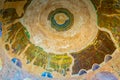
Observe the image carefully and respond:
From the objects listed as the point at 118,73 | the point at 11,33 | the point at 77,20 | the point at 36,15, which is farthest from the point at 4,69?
the point at 118,73

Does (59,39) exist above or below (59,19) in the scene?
below

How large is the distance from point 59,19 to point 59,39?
0.73 m

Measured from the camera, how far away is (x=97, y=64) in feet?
40.1

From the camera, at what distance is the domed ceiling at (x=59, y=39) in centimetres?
1220

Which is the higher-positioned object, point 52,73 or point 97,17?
point 97,17

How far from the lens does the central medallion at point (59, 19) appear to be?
12.9 meters

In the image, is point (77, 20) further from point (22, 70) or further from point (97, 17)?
point (22, 70)

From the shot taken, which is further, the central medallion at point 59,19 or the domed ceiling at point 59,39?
the central medallion at point 59,19

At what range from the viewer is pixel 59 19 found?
12906mm

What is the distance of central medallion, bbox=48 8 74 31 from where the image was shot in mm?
12852

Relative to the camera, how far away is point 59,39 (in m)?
12.9

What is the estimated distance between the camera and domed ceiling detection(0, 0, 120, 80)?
40.0ft

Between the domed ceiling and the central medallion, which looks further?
the central medallion

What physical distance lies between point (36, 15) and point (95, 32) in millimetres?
2216
